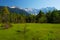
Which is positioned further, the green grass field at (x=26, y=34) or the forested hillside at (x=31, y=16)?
the forested hillside at (x=31, y=16)

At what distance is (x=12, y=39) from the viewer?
21266 millimetres

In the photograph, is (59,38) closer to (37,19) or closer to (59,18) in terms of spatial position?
(59,18)

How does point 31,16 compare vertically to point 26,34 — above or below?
above

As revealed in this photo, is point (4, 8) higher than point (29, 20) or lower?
higher

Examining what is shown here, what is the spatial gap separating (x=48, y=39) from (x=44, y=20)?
49.0 meters

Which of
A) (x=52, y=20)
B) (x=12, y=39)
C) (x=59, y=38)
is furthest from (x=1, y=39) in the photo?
(x=52, y=20)

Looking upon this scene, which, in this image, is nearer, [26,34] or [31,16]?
[26,34]

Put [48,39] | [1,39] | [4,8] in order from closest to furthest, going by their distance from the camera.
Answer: [48,39]
[1,39]
[4,8]

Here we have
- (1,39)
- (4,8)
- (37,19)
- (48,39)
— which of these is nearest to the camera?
(48,39)

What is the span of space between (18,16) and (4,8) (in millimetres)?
14996

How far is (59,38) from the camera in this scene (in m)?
→ 22.0

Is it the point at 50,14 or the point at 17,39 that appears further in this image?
the point at 50,14

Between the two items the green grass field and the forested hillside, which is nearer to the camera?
the green grass field

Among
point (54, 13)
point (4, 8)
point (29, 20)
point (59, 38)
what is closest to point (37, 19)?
point (29, 20)
